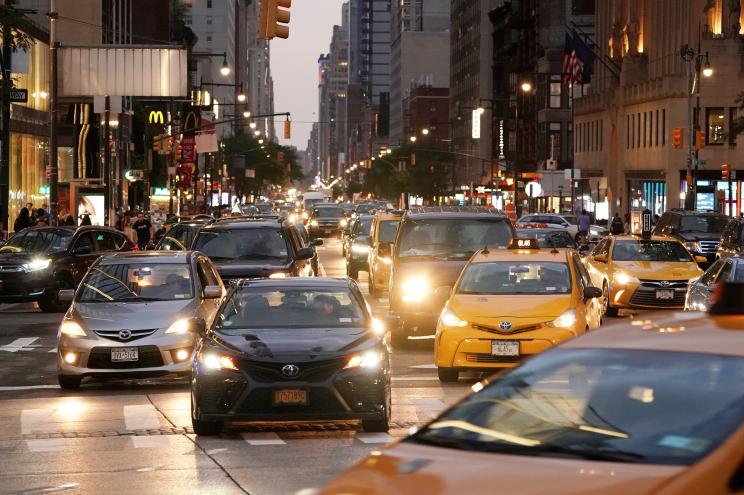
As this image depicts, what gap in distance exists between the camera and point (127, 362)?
1841 centimetres

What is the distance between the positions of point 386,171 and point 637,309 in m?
168

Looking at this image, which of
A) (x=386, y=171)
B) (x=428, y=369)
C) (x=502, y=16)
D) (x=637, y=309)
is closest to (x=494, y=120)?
(x=502, y=16)

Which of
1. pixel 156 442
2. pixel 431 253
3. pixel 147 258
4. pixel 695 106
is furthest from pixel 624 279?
pixel 695 106

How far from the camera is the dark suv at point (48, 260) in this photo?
32531mm

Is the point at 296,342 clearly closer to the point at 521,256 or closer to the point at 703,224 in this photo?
the point at 521,256

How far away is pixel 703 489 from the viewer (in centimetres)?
539

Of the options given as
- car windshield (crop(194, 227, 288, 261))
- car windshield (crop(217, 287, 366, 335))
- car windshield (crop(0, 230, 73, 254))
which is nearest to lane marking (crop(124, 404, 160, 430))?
car windshield (crop(217, 287, 366, 335))

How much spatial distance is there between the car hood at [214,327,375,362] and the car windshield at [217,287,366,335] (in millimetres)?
248

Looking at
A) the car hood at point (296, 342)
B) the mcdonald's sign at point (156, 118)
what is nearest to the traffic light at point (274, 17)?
the car hood at point (296, 342)

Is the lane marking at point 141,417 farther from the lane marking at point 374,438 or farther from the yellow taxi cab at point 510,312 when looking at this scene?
the yellow taxi cab at point 510,312

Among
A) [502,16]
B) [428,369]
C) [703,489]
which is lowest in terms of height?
[428,369]

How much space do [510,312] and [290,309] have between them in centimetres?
387

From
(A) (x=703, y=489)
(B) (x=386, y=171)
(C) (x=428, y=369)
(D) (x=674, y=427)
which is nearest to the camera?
(A) (x=703, y=489)

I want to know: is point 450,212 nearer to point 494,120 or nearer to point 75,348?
point 75,348
